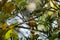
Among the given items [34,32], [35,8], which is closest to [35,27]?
[34,32]

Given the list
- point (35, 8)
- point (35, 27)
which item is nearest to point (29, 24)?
point (35, 27)

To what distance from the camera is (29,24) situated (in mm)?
1100

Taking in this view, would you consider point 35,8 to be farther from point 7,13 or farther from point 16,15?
point 7,13

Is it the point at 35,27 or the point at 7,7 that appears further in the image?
the point at 35,27

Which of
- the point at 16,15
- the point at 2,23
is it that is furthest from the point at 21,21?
the point at 2,23

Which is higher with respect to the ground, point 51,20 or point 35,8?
point 35,8

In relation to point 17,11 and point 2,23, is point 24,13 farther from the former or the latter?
point 2,23

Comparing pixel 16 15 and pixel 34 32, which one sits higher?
pixel 16 15

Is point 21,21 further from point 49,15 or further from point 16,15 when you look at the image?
point 49,15

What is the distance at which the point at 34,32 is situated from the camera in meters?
1.10

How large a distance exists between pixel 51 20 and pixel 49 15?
1.7 inches

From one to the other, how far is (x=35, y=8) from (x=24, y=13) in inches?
3.3

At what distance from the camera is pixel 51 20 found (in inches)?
43.9

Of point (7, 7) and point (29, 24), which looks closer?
point (7, 7)
